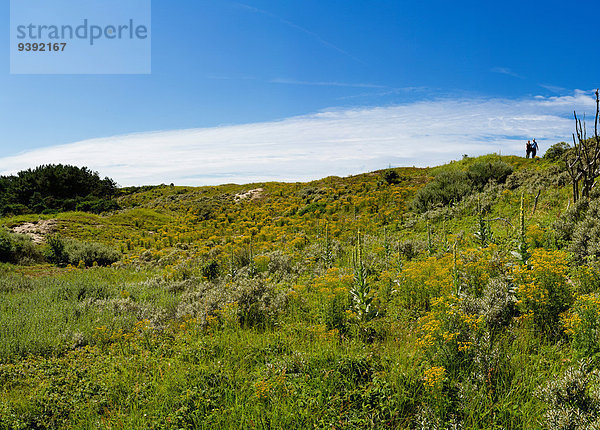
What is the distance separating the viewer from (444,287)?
20.1 feet

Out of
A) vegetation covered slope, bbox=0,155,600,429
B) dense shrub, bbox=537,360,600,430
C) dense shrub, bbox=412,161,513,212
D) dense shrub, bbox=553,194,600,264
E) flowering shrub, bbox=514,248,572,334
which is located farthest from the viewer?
dense shrub, bbox=412,161,513,212

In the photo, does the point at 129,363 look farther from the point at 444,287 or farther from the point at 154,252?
the point at 154,252

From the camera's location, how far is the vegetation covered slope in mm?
3578

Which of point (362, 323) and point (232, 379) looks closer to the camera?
point (232, 379)

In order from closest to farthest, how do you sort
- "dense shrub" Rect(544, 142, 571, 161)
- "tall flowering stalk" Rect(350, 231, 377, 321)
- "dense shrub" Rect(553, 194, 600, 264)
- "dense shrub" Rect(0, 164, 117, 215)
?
"tall flowering stalk" Rect(350, 231, 377, 321)
"dense shrub" Rect(553, 194, 600, 264)
"dense shrub" Rect(544, 142, 571, 161)
"dense shrub" Rect(0, 164, 117, 215)

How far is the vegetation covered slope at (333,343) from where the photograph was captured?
11.7 feet

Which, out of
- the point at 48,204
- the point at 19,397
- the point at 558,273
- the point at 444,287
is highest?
the point at 48,204

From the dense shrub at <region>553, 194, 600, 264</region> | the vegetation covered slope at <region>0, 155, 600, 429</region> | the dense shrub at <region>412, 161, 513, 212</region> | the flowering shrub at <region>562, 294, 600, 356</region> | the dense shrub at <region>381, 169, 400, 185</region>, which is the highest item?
the dense shrub at <region>381, 169, 400, 185</region>

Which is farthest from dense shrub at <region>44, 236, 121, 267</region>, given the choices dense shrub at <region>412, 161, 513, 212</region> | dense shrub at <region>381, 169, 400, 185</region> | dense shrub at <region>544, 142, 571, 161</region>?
dense shrub at <region>544, 142, 571, 161</region>

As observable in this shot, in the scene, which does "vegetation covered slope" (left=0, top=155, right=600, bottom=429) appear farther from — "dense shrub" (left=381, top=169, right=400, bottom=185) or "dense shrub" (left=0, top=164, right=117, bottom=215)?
"dense shrub" (left=0, top=164, right=117, bottom=215)

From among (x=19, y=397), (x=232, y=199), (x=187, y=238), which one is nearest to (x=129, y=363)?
(x=19, y=397)

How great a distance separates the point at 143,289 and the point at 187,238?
9.12 m

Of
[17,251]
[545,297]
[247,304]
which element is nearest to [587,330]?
[545,297]

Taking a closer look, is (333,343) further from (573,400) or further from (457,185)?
(457,185)
